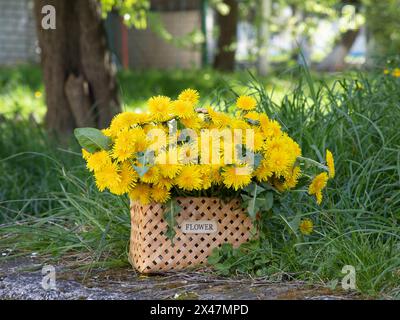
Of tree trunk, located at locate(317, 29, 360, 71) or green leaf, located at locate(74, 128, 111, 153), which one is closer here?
green leaf, located at locate(74, 128, 111, 153)

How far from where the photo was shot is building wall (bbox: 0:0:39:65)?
64.7ft

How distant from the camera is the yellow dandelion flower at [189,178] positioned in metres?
3.22

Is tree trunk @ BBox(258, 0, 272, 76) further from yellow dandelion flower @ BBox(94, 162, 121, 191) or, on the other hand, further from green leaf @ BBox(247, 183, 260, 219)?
yellow dandelion flower @ BBox(94, 162, 121, 191)

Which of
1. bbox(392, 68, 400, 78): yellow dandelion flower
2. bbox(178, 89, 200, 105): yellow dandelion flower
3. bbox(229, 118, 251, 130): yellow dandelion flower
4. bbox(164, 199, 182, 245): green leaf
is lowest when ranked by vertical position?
bbox(164, 199, 182, 245): green leaf

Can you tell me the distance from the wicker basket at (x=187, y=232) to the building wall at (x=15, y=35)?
16.9m

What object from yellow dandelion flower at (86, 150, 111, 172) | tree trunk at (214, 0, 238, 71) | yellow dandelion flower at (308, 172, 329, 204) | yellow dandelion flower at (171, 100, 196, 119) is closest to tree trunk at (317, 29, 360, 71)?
tree trunk at (214, 0, 238, 71)

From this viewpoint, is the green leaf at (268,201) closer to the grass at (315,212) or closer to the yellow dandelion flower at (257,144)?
the grass at (315,212)

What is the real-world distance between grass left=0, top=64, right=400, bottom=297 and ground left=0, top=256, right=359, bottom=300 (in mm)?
73

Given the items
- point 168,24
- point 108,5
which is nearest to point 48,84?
point 108,5

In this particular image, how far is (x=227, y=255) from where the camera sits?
11.3ft

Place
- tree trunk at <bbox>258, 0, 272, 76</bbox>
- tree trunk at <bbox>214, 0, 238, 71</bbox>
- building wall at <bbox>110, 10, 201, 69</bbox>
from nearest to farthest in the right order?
1. tree trunk at <bbox>258, 0, 272, 76</bbox>
2. tree trunk at <bbox>214, 0, 238, 71</bbox>
3. building wall at <bbox>110, 10, 201, 69</bbox>

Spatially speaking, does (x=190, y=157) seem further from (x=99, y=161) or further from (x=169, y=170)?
(x=99, y=161)
